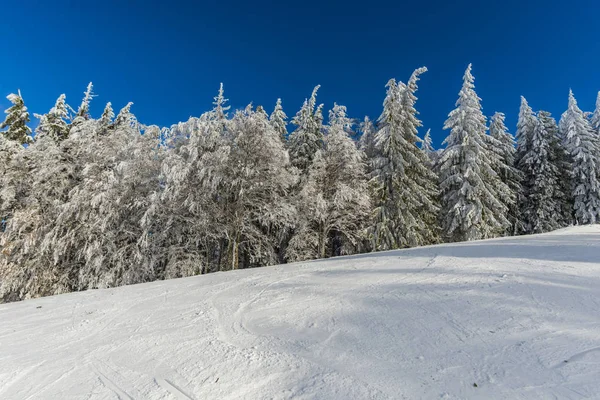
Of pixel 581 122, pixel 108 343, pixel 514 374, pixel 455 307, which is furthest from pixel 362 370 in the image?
pixel 581 122

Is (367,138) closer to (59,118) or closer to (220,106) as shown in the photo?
(220,106)

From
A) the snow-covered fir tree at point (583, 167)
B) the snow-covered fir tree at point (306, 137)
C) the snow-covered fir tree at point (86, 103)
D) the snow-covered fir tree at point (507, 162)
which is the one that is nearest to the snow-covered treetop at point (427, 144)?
the snow-covered fir tree at point (507, 162)

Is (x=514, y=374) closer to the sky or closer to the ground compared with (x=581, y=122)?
closer to the ground

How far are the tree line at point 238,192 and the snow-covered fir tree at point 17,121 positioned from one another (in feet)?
0.20

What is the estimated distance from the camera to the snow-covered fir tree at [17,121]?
19.2m

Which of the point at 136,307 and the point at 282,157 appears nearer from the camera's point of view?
the point at 136,307

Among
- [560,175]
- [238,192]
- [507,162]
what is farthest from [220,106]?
[560,175]

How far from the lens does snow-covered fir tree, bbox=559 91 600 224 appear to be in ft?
64.3

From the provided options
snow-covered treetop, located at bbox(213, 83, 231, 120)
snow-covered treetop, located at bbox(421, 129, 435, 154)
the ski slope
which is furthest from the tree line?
the ski slope

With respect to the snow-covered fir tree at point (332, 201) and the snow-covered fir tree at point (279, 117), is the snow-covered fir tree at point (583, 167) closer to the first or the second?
the snow-covered fir tree at point (332, 201)

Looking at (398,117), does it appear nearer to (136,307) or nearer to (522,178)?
(522,178)

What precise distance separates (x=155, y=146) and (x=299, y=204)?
8234 millimetres

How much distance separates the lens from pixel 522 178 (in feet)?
68.7

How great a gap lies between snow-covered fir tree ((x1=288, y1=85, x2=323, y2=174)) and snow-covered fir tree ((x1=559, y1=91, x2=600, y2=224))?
1662 centimetres
